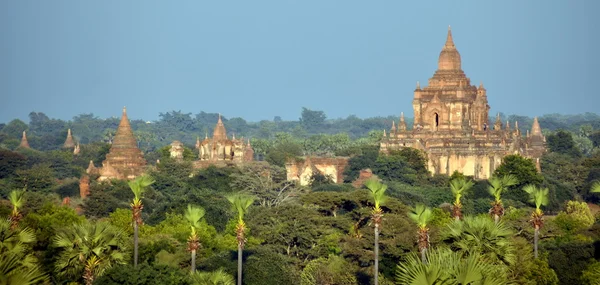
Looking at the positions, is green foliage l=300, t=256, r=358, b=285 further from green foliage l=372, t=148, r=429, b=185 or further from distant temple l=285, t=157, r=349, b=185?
green foliage l=372, t=148, r=429, b=185

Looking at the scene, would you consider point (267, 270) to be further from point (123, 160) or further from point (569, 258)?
point (123, 160)

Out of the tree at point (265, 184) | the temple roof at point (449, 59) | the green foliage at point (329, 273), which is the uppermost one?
the temple roof at point (449, 59)

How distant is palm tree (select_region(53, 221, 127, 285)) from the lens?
4700 centimetres

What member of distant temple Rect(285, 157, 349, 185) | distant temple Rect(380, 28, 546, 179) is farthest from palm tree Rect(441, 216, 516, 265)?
distant temple Rect(380, 28, 546, 179)

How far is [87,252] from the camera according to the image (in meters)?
47.0

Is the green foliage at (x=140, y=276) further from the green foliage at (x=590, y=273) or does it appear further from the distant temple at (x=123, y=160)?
the distant temple at (x=123, y=160)

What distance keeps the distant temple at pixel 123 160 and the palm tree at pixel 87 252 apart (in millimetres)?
52797

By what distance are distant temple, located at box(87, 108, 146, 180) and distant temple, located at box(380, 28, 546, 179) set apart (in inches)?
A: 529

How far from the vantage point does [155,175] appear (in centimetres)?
9944

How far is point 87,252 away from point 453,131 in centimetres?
5506

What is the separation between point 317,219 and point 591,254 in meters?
10.2

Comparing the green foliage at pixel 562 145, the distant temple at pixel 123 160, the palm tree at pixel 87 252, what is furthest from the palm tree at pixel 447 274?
the green foliage at pixel 562 145

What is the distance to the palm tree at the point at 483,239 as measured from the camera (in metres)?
47.6

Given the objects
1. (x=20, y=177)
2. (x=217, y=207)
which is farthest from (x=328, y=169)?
(x=217, y=207)
